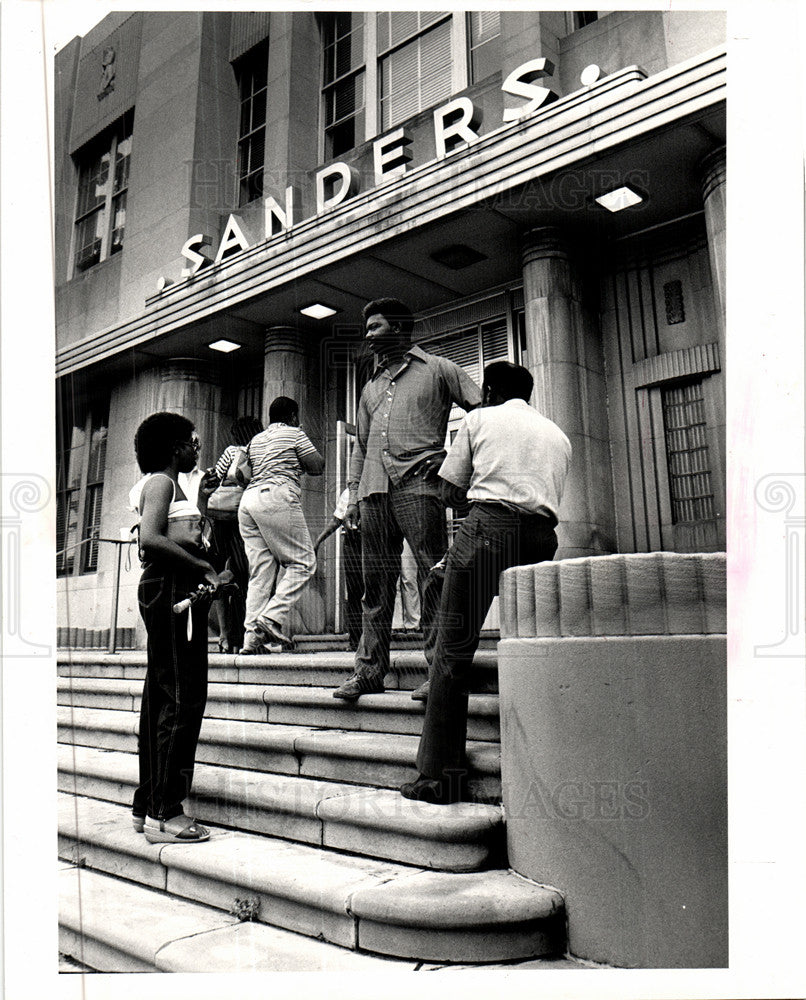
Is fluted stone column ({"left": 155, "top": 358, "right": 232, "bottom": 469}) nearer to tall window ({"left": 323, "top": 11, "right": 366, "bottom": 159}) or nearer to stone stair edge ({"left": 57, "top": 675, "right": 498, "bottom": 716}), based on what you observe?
stone stair edge ({"left": 57, "top": 675, "right": 498, "bottom": 716})

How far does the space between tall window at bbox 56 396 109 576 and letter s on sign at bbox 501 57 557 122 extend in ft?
10.5

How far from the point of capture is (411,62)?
15.1ft

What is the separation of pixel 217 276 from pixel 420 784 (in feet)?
15.0

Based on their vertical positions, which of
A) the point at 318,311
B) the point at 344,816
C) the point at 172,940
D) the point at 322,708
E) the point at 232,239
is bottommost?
the point at 172,940

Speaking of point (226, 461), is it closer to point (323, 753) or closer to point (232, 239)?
point (232, 239)

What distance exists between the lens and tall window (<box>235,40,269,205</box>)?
4.69m

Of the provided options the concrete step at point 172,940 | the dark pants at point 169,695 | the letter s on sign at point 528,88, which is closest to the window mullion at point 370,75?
the letter s on sign at point 528,88

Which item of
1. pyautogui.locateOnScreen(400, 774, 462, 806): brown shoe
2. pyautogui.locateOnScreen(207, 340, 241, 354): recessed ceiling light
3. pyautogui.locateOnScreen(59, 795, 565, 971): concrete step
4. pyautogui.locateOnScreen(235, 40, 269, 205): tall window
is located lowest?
pyautogui.locateOnScreen(59, 795, 565, 971): concrete step

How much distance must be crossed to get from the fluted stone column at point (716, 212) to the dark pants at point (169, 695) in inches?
133

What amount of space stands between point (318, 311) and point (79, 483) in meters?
3.30

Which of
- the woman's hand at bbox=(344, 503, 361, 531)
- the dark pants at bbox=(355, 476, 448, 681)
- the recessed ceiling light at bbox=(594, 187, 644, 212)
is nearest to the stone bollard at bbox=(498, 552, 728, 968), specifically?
the dark pants at bbox=(355, 476, 448, 681)

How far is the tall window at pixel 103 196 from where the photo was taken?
379 centimetres

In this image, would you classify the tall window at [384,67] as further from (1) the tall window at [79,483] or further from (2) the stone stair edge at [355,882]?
(2) the stone stair edge at [355,882]

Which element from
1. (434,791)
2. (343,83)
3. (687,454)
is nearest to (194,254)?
(343,83)
